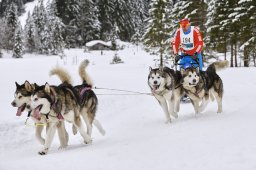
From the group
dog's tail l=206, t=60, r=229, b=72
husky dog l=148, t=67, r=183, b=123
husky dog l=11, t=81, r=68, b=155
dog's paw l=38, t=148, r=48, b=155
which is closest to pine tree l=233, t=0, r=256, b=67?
dog's tail l=206, t=60, r=229, b=72

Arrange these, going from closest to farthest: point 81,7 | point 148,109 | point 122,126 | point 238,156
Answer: point 238,156 < point 122,126 < point 148,109 < point 81,7

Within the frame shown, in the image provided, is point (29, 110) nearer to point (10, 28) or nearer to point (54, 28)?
point (54, 28)

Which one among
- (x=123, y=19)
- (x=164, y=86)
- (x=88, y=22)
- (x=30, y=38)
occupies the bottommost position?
(x=164, y=86)

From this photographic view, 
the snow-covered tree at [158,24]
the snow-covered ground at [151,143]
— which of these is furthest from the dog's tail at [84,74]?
the snow-covered tree at [158,24]

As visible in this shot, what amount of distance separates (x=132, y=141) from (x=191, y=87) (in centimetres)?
176

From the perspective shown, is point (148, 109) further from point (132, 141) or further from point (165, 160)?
point (165, 160)

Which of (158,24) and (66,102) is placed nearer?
(66,102)

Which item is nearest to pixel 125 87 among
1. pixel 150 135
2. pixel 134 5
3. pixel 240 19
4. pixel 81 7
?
pixel 150 135

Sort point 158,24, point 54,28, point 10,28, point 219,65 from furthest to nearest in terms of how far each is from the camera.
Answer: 1. point 10,28
2. point 54,28
3. point 158,24
4. point 219,65

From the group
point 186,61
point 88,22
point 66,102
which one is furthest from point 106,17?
point 66,102

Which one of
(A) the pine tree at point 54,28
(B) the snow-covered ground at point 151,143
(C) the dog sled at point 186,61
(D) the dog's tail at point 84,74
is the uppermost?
(A) the pine tree at point 54,28

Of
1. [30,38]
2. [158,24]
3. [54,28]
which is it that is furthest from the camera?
[30,38]

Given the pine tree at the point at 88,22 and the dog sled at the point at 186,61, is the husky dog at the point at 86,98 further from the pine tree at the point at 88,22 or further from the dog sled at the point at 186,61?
the pine tree at the point at 88,22

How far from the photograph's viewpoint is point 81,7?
149ft
